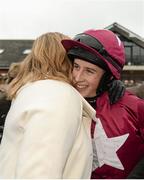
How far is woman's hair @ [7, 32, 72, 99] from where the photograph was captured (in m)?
2.31

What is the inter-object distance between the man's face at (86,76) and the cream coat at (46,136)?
1.22 ft

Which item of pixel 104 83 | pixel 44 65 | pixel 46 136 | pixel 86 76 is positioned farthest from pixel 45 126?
pixel 104 83

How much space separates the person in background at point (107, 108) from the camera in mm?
2650

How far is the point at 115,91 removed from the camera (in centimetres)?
290

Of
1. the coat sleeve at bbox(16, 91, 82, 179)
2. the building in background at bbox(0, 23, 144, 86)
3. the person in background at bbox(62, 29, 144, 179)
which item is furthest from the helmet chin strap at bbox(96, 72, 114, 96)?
the building in background at bbox(0, 23, 144, 86)

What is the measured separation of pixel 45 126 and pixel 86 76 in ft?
2.47

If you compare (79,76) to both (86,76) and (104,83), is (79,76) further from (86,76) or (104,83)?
(104,83)

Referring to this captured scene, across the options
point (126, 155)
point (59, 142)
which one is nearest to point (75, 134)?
point (59, 142)

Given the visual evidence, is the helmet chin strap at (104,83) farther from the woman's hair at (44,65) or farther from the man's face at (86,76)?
the woman's hair at (44,65)

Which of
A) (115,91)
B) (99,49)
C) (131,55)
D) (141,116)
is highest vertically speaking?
(99,49)

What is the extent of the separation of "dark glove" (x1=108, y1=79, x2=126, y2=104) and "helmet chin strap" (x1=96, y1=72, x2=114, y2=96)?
40 mm

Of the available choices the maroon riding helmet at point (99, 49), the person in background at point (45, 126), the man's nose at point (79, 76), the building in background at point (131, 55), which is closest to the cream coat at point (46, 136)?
the person in background at point (45, 126)

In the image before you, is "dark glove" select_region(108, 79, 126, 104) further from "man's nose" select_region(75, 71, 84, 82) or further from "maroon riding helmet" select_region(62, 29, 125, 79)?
"man's nose" select_region(75, 71, 84, 82)

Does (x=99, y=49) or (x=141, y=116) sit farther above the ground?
(x=99, y=49)
